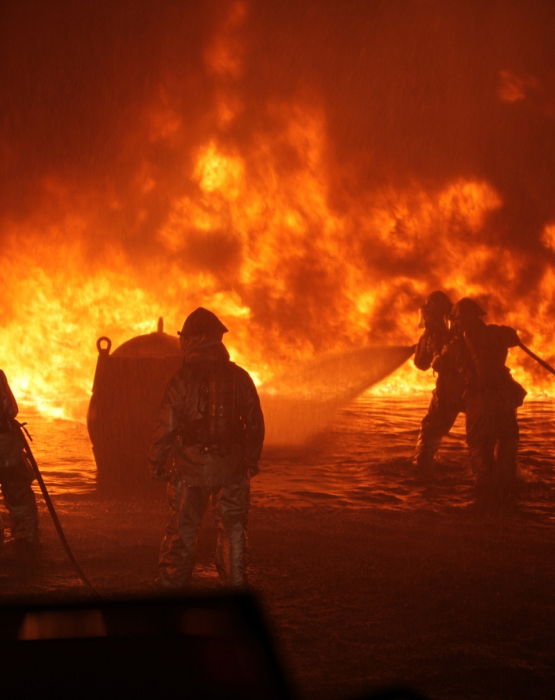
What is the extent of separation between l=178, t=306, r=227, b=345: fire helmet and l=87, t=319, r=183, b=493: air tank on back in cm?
346

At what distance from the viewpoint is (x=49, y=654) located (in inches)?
116

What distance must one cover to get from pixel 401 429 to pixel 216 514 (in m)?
9.63

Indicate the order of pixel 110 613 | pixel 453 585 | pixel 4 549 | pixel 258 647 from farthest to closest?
pixel 4 549
pixel 453 585
pixel 110 613
pixel 258 647

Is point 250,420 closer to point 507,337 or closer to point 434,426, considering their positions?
point 507,337

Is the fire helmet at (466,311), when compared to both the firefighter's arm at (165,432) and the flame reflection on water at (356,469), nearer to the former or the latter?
the flame reflection on water at (356,469)

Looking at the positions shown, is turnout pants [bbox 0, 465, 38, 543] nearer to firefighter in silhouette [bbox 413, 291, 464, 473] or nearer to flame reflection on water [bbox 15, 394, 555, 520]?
flame reflection on water [bbox 15, 394, 555, 520]

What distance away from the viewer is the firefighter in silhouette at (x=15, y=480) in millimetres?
4941

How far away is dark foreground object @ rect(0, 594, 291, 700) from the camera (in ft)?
8.81

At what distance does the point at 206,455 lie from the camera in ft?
13.6

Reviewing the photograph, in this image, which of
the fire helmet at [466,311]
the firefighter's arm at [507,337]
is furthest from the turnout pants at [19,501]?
the firefighter's arm at [507,337]

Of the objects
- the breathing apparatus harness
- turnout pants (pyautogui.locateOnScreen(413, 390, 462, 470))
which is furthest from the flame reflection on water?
the breathing apparatus harness

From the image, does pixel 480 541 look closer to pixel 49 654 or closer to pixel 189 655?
pixel 189 655

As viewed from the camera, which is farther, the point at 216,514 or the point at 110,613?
the point at 216,514

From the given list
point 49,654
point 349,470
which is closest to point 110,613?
point 49,654
